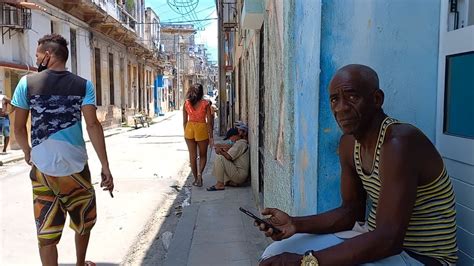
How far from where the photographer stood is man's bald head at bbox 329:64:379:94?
5.52ft

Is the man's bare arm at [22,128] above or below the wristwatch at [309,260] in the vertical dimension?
above

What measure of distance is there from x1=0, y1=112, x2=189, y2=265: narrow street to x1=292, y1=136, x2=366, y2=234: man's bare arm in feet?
8.88

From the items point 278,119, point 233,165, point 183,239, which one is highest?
point 278,119

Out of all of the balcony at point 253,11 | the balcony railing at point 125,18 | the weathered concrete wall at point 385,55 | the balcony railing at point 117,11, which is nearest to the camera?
the weathered concrete wall at point 385,55

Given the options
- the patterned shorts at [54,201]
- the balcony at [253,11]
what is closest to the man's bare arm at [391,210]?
the patterned shorts at [54,201]

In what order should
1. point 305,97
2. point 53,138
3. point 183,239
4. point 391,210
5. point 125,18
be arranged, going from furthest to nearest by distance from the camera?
point 125,18 < point 183,239 < point 53,138 < point 305,97 < point 391,210

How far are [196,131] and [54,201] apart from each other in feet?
13.2

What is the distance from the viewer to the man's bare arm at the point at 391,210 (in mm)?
1543

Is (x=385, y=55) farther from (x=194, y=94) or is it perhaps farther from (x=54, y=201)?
(x=194, y=94)

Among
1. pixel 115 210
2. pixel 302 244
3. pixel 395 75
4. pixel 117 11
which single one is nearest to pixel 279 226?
pixel 302 244

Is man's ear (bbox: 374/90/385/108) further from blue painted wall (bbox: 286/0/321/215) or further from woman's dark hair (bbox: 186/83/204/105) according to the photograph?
woman's dark hair (bbox: 186/83/204/105)

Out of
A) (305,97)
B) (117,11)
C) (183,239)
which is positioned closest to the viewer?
(305,97)

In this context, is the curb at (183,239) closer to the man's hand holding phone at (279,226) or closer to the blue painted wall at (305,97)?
the blue painted wall at (305,97)

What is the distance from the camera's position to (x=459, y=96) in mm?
2057
